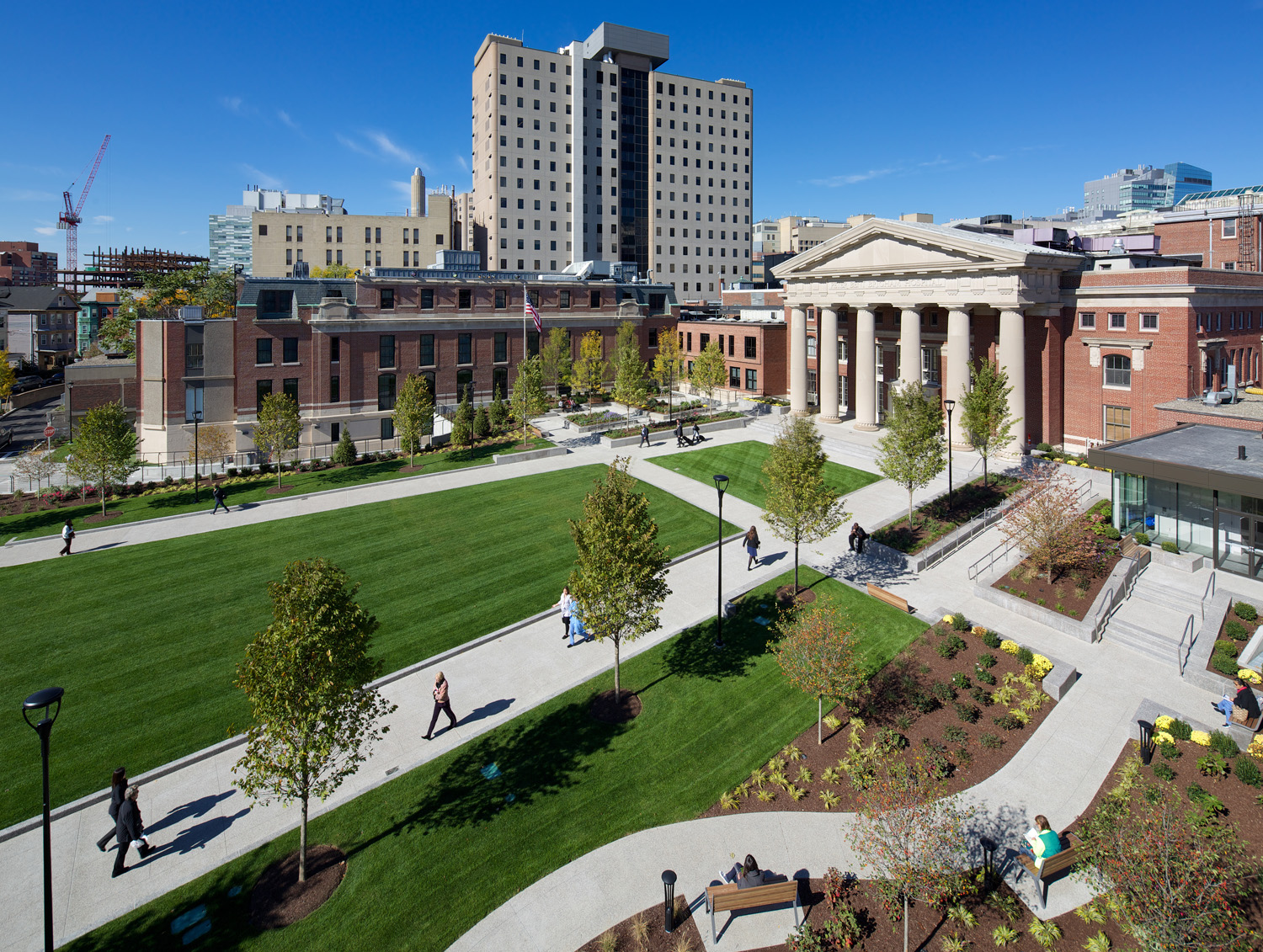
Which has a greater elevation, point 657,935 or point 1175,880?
point 1175,880

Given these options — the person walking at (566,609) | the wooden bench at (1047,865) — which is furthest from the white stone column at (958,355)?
the wooden bench at (1047,865)

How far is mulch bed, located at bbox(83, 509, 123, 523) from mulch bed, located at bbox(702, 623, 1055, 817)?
117ft

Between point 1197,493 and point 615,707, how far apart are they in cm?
2482

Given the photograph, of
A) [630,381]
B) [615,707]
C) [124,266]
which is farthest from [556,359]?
[124,266]

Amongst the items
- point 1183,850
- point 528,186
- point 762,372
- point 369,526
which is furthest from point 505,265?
point 1183,850

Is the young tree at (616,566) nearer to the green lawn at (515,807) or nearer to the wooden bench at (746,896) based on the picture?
the green lawn at (515,807)

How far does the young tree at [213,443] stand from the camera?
46.3 metres

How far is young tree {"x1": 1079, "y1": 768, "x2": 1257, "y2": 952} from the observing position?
10.5 m

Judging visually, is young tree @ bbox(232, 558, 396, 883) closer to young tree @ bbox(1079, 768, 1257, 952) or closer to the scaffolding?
young tree @ bbox(1079, 768, 1257, 952)

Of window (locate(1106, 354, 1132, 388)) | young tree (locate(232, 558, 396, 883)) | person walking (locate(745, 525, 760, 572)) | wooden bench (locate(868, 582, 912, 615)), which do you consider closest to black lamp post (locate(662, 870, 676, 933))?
young tree (locate(232, 558, 396, 883))

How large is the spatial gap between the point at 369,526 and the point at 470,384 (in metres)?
29.9

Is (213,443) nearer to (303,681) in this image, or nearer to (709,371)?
(709,371)

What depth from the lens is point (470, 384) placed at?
61.8 meters

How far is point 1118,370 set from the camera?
4038 centimetres
